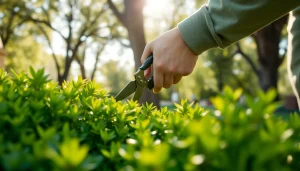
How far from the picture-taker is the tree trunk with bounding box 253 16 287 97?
1814cm

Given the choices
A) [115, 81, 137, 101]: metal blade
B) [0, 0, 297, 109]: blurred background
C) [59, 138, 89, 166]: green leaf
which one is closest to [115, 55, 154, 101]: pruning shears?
[115, 81, 137, 101]: metal blade

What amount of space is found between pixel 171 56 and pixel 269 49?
18.3 meters

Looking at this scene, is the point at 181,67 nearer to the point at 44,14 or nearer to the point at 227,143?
the point at 227,143

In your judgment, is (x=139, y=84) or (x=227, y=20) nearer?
(x=227, y=20)

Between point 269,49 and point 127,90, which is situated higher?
point 269,49

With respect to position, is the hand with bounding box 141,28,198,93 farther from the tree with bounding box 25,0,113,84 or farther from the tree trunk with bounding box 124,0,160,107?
the tree with bounding box 25,0,113,84

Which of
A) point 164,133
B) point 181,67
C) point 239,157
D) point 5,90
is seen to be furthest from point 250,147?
point 181,67

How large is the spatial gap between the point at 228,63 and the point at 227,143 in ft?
134

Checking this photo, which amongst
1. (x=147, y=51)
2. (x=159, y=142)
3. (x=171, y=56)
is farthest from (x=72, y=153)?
(x=147, y=51)

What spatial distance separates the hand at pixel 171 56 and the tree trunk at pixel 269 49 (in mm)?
16639

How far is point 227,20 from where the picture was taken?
2.11 meters

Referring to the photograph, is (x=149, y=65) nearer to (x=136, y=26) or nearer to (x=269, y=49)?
(x=136, y=26)

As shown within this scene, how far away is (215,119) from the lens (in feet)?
3.41

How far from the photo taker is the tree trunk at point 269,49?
59.5ft
